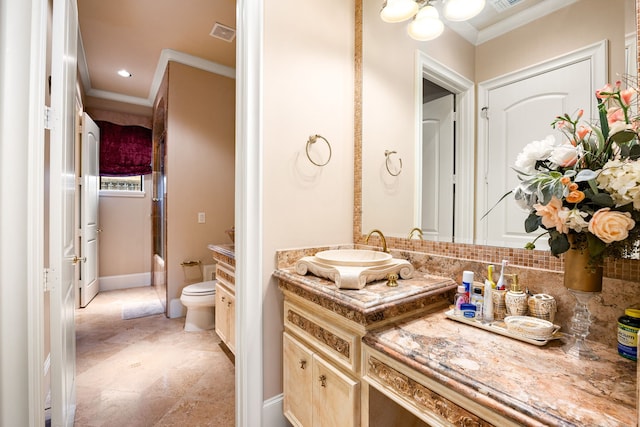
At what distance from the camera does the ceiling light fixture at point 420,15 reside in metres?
1.45

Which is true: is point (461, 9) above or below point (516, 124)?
above

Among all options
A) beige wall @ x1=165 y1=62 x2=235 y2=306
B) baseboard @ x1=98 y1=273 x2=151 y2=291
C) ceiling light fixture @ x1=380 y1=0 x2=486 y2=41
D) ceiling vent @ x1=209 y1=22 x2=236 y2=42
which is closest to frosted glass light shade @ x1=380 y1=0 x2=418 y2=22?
ceiling light fixture @ x1=380 y1=0 x2=486 y2=41

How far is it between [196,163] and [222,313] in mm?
1864

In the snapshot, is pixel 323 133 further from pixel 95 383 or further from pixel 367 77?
pixel 95 383

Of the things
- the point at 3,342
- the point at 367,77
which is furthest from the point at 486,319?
the point at 3,342

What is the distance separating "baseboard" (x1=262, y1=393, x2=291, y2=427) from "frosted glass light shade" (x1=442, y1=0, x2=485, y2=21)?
2.09 meters

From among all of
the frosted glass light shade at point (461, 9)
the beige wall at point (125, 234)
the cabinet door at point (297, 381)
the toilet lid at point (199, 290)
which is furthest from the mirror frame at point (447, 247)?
the beige wall at point (125, 234)

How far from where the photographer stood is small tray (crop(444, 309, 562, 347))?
36.0 inches

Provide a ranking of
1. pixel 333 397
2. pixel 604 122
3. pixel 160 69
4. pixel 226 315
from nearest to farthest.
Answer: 1. pixel 604 122
2. pixel 333 397
3. pixel 226 315
4. pixel 160 69

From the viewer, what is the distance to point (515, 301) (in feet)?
3.48

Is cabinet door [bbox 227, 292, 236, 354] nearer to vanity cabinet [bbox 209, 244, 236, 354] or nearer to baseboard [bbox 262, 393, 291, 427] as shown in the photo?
vanity cabinet [bbox 209, 244, 236, 354]

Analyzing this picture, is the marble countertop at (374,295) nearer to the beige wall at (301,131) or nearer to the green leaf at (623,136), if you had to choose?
the beige wall at (301,131)

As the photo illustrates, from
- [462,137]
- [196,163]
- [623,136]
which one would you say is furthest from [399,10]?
[196,163]

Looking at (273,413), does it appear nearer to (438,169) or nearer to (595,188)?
(438,169)
